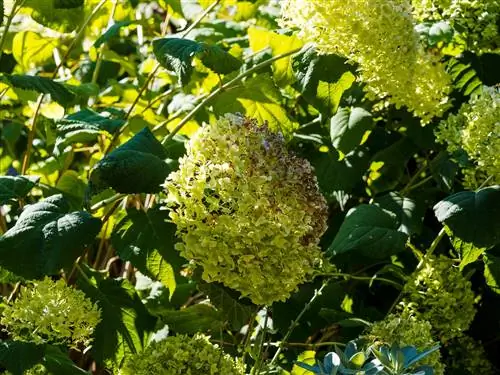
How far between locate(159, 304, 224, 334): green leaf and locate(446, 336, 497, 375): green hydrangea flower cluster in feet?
2.74

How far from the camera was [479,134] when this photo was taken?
2.35 m

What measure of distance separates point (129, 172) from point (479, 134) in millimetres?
868

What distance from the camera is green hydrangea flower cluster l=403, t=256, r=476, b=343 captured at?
2.47 metres

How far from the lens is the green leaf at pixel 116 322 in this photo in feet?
7.73

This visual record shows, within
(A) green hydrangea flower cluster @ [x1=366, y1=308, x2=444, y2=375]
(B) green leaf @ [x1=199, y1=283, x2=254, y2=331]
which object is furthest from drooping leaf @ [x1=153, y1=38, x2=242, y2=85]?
(A) green hydrangea flower cluster @ [x1=366, y1=308, x2=444, y2=375]

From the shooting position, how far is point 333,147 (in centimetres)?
285

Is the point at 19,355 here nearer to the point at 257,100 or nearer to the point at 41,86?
the point at 41,86

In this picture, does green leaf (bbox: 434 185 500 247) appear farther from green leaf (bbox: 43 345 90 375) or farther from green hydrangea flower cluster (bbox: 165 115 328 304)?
green leaf (bbox: 43 345 90 375)

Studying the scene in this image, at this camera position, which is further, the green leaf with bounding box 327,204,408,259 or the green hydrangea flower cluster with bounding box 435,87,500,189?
the green leaf with bounding box 327,204,408,259

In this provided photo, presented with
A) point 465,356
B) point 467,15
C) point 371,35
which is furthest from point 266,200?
point 465,356

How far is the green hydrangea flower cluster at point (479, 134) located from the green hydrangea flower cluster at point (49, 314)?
0.98 m

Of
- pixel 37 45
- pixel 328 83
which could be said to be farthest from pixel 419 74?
pixel 37 45

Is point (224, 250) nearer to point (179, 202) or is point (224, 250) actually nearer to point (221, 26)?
point (179, 202)

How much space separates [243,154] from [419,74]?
0.72 metres
